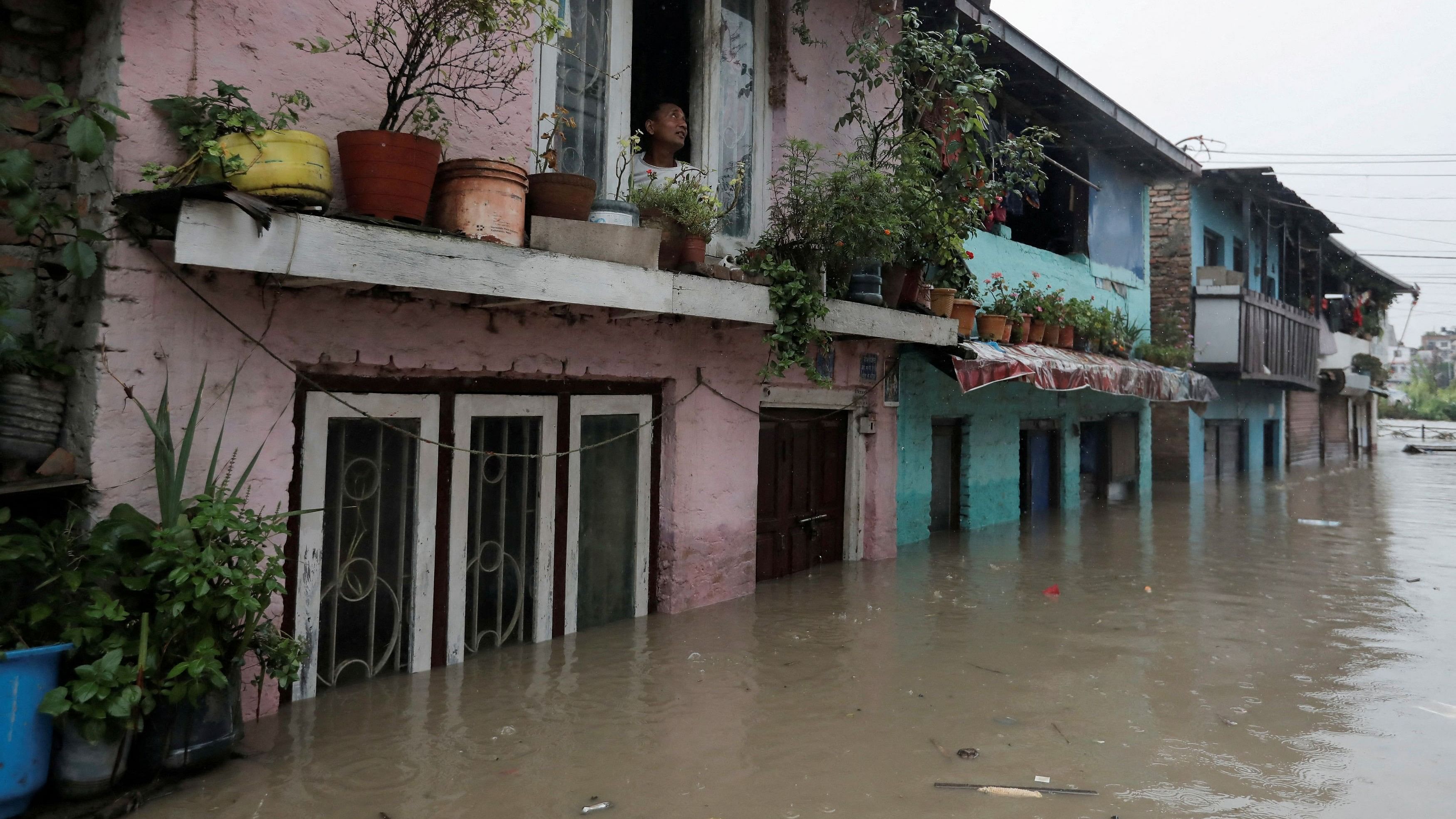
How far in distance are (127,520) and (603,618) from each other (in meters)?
3.37

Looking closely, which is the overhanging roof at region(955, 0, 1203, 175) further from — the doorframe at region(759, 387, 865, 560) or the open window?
the doorframe at region(759, 387, 865, 560)

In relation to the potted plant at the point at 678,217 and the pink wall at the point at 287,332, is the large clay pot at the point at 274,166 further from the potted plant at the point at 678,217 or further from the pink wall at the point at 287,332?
the potted plant at the point at 678,217

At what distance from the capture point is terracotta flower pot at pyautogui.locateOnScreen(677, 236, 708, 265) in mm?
6207

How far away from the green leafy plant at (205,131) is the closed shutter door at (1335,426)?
3301cm

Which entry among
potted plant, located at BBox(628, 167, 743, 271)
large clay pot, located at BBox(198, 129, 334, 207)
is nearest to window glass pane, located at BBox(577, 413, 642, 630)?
potted plant, located at BBox(628, 167, 743, 271)

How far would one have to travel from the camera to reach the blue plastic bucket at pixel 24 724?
3.16 m

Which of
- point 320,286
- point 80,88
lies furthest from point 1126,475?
point 80,88

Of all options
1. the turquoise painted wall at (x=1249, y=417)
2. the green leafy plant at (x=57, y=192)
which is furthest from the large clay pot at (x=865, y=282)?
the turquoise painted wall at (x=1249, y=417)

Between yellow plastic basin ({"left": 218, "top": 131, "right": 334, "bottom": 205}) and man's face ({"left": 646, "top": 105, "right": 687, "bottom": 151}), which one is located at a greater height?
man's face ({"left": 646, "top": 105, "right": 687, "bottom": 151})

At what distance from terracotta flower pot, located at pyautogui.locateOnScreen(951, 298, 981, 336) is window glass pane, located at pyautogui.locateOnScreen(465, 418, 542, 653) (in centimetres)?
536

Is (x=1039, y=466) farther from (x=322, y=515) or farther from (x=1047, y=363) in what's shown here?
(x=322, y=515)

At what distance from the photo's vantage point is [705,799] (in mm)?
3740

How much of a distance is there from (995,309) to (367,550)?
8.02m

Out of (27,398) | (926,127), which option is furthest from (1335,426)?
(27,398)
